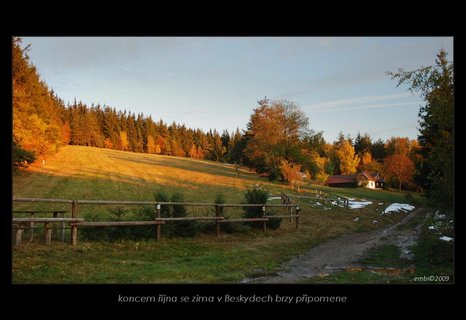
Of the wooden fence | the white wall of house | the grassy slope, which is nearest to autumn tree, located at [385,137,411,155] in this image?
the white wall of house

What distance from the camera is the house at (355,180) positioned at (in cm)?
7553

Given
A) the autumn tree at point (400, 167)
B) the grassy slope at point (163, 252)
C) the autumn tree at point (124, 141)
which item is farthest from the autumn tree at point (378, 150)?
the autumn tree at point (124, 141)

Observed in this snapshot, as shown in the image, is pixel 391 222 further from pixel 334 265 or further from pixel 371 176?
Result: pixel 371 176

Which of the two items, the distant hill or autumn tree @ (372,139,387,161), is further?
autumn tree @ (372,139,387,161)

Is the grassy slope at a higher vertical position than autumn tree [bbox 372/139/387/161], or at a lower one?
lower

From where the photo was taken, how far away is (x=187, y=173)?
5153cm

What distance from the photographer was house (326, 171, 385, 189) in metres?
75.5

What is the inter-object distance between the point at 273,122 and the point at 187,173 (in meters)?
14.9

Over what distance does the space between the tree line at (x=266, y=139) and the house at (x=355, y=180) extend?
8.74 ft

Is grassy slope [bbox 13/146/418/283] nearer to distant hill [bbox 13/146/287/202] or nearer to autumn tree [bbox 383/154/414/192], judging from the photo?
distant hill [bbox 13/146/287/202]

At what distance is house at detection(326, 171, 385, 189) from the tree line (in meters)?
2.66

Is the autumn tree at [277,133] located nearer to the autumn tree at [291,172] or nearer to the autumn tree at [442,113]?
the autumn tree at [291,172]
